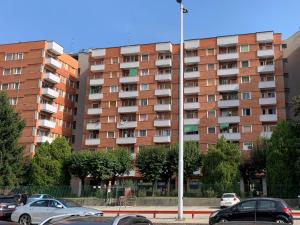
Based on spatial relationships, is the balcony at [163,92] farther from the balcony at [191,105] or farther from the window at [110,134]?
the window at [110,134]

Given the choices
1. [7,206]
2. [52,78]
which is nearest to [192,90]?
[52,78]

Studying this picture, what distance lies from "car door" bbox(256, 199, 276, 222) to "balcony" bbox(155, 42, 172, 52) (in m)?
65.2

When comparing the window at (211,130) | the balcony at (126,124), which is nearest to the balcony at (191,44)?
the window at (211,130)

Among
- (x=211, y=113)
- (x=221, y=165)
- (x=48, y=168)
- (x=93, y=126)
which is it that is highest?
(x=211, y=113)

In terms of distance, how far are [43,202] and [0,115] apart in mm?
40680

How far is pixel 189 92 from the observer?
80062mm

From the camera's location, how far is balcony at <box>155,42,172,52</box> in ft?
271

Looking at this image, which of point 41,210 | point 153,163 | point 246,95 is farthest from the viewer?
point 246,95

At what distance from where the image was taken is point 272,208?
19.0 m

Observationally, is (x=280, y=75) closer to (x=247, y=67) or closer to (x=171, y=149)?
(x=247, y=67)

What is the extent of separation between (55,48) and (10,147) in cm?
2850

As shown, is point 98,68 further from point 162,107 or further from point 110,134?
point 162,107

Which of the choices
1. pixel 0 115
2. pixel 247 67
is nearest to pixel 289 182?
pixel 247 67

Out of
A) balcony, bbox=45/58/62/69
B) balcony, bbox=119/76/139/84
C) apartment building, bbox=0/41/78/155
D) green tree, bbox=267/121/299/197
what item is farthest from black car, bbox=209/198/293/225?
balcony, bbox=45/58/62/69
